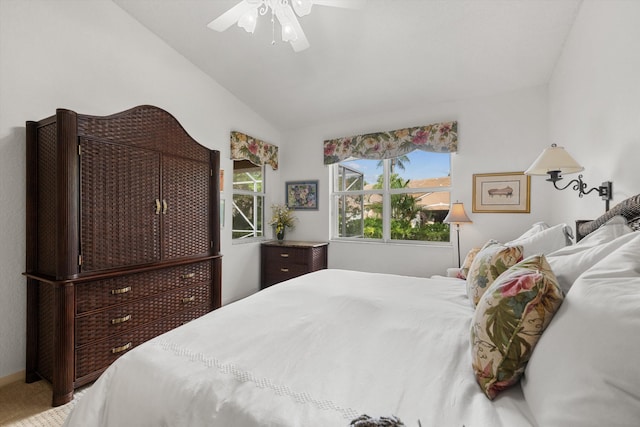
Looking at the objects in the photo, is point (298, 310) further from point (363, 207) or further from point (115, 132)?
point (363, 207)

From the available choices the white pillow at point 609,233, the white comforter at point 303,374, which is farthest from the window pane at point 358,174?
the white pillow at point 609,233

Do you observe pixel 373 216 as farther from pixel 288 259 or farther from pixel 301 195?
pixel 288 259

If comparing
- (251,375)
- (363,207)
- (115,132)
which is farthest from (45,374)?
(363,207)

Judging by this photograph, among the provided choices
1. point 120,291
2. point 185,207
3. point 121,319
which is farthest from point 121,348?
point 185,207

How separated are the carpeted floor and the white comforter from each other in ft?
3.38

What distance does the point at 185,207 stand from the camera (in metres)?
2.61

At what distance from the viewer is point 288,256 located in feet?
13.1

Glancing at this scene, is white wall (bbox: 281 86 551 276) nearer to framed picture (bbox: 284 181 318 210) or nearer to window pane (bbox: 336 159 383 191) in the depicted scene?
window pane (bbox: 336 159 383 191)

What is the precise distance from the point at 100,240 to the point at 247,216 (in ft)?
7.31

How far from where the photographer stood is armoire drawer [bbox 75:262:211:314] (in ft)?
6.31

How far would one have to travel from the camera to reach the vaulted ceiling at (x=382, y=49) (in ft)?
7.73

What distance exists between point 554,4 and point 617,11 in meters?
0.76

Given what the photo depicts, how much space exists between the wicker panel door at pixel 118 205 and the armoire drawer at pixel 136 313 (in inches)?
12.3

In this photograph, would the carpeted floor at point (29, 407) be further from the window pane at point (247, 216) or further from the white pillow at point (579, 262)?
the white pillow at point (579, 262)
